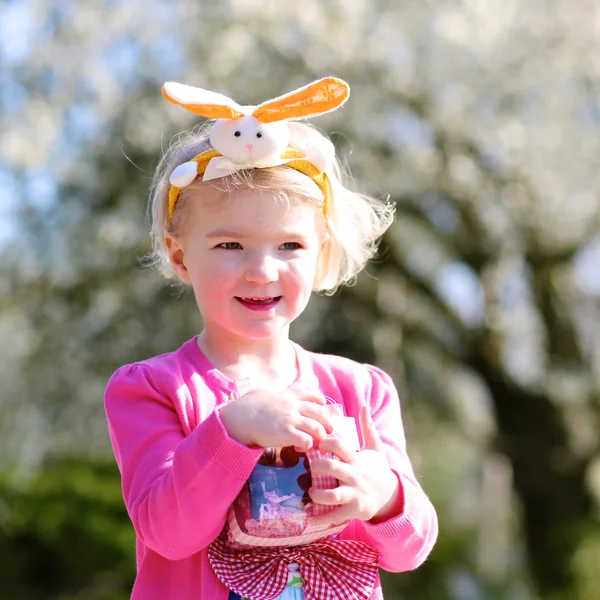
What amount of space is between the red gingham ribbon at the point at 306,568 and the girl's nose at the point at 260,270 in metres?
0.46

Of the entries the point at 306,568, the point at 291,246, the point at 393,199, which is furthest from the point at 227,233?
the point at 393,199

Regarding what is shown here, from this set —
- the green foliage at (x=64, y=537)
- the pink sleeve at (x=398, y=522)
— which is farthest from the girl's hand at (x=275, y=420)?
the green foliage at (x=64, y=537)

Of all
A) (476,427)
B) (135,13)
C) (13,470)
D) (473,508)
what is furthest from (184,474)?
(473,508)

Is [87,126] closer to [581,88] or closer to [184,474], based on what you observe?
[581,88]

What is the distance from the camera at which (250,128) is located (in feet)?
5.82

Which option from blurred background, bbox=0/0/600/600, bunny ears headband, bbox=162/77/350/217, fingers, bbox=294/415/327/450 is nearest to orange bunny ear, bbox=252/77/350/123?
bunny ears headband, bbox=162/77/350/217

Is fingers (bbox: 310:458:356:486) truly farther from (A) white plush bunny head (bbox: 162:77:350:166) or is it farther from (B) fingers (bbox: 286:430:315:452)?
(A) white plush bunny head (bbox: 162:77:350:166)

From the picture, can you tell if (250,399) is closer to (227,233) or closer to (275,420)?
(275,420)

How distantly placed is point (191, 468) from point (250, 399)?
14cm

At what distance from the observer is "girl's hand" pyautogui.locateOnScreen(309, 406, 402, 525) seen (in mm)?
1570

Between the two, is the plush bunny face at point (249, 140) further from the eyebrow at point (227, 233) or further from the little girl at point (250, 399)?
the eyebrow at point (227, 233)

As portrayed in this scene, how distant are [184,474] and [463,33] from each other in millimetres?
6173

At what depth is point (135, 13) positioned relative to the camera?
23.2ft

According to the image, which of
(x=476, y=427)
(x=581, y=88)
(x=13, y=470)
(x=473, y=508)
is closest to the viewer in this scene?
(x=581, y=88)
